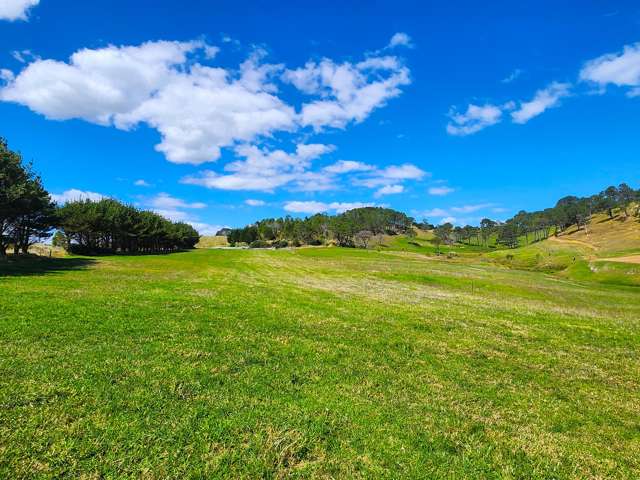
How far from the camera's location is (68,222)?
8656cm

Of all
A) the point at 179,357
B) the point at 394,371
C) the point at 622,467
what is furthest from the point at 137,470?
the point at 622,467

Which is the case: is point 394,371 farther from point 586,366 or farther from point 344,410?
point 586,366

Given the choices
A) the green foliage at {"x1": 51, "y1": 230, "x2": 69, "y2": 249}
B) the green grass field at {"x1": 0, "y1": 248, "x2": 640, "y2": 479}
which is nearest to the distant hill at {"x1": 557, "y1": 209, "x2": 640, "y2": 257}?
the green grass field at {"x1": 0, "y1": 248, "x2": 640, "y2": 479}

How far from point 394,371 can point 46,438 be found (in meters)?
9.39

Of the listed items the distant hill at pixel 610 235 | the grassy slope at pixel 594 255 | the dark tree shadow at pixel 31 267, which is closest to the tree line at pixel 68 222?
the dark tree shadow at pixel 31 267

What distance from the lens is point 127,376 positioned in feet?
31.4

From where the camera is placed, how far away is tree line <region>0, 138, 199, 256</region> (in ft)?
158

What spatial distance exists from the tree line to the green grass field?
4188cm

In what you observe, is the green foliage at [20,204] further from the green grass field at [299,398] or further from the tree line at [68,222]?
the green grass field at [299,398]

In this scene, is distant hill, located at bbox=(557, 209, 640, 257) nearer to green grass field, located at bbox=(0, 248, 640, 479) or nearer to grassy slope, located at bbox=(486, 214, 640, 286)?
grassy slope, located at bbox=(486, 214, 640, 286)

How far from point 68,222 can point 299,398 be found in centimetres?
10053

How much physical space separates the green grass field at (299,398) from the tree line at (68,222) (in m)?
41.9

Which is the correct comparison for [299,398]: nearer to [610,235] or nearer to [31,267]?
[31,267]

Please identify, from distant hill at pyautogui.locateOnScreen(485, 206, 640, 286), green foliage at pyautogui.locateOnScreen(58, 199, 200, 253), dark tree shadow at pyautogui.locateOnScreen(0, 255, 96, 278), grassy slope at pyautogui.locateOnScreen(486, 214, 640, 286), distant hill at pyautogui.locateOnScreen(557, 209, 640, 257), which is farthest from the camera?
distant hill at pyautogui.locateOnScreen(557, 209, 640, 257)
